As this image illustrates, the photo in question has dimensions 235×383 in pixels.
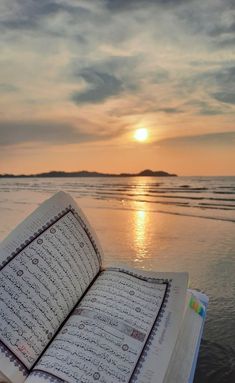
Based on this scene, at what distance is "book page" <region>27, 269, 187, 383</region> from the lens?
157 centimetres

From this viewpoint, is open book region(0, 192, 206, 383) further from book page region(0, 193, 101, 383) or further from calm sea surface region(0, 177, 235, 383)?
calm sea surface region(0, 177, 235, 383)

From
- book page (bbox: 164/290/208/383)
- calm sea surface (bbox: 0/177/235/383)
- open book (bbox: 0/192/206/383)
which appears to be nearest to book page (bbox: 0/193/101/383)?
open book (bbox: 0/192/206/383)

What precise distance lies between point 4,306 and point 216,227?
7.71m

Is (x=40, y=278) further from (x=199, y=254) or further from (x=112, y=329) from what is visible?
(x=199, y=254)

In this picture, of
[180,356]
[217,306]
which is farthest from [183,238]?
[180,356]

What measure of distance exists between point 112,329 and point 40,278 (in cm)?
36

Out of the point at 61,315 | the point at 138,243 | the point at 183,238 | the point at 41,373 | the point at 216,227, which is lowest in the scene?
the point at 41,373

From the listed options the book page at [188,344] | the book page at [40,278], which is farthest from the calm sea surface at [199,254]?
the book page at [40,278]

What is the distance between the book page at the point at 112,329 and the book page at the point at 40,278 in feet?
0.20

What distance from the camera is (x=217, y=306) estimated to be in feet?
12.1

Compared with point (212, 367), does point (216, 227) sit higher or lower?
higher

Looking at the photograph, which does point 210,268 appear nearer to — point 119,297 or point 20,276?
point 119,297

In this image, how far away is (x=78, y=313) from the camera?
182 cm

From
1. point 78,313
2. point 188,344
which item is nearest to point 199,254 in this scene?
point 188,344
